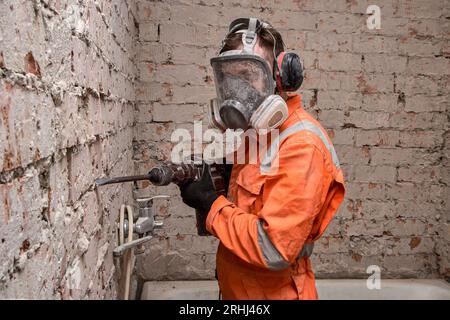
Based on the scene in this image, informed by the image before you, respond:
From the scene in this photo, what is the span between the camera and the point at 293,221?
1.17 meters

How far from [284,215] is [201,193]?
34 centimetres

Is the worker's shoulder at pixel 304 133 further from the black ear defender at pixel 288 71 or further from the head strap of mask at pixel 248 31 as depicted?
the head strap of mask at pixel 248 31

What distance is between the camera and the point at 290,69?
4.26ft

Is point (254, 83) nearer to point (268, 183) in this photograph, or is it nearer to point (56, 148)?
point (268, 183)

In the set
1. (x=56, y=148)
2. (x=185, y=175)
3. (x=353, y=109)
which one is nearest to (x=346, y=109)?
(x=353, y=109)

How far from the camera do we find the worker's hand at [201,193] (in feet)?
4.50

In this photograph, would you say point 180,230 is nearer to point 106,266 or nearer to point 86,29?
point 106,266

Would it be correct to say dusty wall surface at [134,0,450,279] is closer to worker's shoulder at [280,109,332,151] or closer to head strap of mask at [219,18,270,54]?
head strap of mask at [219,18,270,54]

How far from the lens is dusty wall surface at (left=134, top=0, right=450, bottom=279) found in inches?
96.6

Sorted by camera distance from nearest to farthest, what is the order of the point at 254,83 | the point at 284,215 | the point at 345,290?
1. the point at 284,215
2. the point at 254,83
3. the point at 345,290

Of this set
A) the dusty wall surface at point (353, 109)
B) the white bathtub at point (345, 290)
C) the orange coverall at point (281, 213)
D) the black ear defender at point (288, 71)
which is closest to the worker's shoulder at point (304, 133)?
the orange coverall at point (281, 213)

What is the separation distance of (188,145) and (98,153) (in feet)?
4.33
